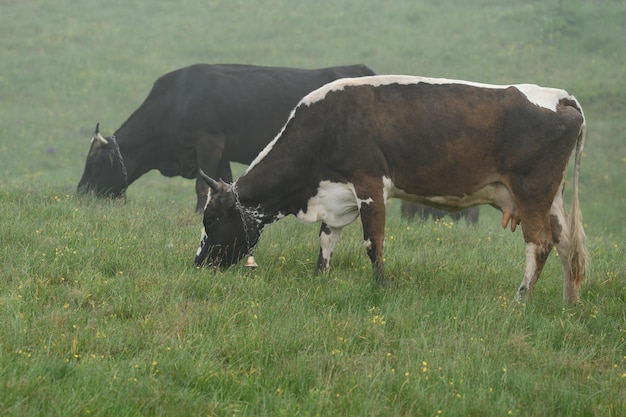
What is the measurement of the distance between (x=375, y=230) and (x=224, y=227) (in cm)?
150

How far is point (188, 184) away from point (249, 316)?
1248 centimetres

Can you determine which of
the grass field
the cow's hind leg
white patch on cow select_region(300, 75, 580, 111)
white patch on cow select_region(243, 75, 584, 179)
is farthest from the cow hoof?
the cow's hind leg

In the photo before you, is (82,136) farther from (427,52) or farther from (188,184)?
(427,52)

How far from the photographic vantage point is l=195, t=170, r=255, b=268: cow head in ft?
28.8

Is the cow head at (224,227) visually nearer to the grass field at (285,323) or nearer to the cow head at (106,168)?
the grass field at (285,323)

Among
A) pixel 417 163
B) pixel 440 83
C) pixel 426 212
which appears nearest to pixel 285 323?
pixel 417 163

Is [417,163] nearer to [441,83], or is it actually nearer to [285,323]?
[441,83]

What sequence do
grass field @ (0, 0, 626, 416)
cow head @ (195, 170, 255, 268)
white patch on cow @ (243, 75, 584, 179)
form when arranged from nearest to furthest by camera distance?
grass field @ (0, 0, 626, 416) < white patch on cow @ (243, 75, 584, 179) < cow head @ (195, 170, 255, 268)

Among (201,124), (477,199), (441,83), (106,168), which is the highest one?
(441,83)

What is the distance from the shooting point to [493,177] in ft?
27.5

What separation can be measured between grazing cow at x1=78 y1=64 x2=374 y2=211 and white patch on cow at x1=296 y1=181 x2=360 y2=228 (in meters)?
3.96

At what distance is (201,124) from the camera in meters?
12.7

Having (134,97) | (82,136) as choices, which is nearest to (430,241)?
(82,136)

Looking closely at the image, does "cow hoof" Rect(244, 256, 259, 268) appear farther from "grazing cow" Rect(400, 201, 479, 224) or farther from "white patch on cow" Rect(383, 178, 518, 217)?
"grazing cow" Rect(400, 201, 479, 224)
